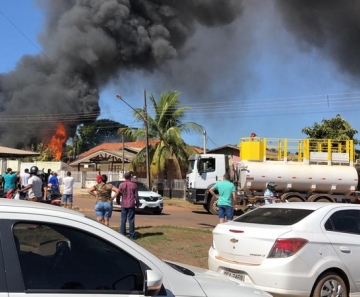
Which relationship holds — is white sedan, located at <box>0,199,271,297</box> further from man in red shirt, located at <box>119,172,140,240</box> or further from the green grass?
man in red shirt, located at <box>119,172,140,240</box>

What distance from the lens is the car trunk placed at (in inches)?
228

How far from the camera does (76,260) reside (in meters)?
2.80

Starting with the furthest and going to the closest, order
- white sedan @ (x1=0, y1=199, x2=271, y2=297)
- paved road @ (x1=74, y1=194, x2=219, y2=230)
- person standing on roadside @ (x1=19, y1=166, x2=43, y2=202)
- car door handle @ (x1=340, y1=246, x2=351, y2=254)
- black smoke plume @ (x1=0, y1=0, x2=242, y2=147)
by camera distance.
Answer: black smoke plume @ (x1=0, y1=0, x2=242, y2=147)
paved road @ (x1=74, y1=194, x2=219, y2=230)
person standing on roadside @ (x1=19, y1=166, x2=43, y2=202)
car door handle @ (x1=340, y1=246, x2=351, y2=254)
white sedan @ (x1=0, y1=199, x2=271, y2=297)

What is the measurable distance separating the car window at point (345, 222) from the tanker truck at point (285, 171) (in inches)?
508

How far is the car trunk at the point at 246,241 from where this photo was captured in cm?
580

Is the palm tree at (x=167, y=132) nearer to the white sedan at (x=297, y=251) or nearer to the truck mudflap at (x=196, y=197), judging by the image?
the truck mudflap at (x=196, y=197)

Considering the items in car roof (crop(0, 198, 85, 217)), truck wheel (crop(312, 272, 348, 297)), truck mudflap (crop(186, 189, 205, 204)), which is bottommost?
truck wheel (crop(312, 272, 348, 297))

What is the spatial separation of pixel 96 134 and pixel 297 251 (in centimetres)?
8053

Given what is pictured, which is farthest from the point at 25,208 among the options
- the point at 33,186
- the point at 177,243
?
the point at 33,186

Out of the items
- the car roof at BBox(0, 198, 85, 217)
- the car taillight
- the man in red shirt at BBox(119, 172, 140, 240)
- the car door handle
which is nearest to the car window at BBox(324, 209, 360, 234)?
the car door handle

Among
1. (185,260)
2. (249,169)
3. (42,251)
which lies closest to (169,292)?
(42,251)

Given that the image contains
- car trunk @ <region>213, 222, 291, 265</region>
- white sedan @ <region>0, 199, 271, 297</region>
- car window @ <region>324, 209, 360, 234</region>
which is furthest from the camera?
car window @ <region>324, 209, 360, 234</region>

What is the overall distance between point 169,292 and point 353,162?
64.9 feet

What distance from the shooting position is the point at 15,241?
2594 millimetres
